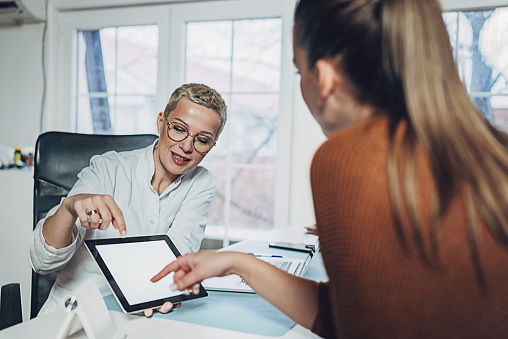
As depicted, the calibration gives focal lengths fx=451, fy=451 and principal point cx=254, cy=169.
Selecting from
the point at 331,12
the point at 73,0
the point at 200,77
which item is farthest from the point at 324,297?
the point at 73,0

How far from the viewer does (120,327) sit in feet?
2.88

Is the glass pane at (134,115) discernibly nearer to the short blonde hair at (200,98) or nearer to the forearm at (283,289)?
the short blonde hair at (200,98)

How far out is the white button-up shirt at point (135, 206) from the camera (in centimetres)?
136

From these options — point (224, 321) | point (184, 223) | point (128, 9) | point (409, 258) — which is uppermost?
point (128, 9)

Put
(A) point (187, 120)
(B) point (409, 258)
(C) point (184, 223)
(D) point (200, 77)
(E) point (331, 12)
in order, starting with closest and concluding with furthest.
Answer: (B) point (409, 258) < (E) point (331, 12) < (A) point (187, 120) < (C) point (184, 223) < (D) point (200, 77)

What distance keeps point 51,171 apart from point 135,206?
1.05 feet

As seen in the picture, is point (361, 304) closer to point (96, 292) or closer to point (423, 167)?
point (423, 167)

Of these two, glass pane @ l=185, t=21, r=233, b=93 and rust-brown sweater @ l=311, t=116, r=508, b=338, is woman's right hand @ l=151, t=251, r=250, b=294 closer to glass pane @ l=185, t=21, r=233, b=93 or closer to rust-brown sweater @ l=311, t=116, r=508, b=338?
rust-brown sweater @ l=311, t=116, r=508, b=338

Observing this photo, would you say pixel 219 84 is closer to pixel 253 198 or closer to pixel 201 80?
pixel 201 80

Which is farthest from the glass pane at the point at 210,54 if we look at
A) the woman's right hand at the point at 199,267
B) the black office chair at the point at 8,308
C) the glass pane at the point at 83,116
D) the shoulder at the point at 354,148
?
the shoulder at the point at 354,148

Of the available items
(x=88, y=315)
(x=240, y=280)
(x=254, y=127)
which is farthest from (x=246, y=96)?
(x=88, y=315)

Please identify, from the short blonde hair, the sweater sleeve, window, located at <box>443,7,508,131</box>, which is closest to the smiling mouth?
the short blonde hair

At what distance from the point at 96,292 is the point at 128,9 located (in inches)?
102

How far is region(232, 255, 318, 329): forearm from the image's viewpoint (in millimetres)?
854
